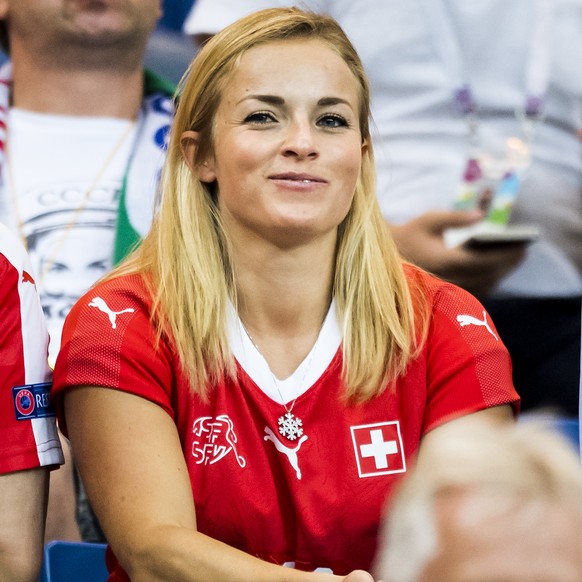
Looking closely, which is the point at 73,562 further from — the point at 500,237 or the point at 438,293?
the point at 500,237

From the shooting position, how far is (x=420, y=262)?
2715 mm

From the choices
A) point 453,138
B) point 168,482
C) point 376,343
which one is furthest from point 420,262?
point 168,482

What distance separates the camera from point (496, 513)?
0.85 meters

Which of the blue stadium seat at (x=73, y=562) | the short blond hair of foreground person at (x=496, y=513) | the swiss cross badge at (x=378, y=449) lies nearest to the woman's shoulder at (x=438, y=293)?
the swiss cross badge at (x=378, y=449)

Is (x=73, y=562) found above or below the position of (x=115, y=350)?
below

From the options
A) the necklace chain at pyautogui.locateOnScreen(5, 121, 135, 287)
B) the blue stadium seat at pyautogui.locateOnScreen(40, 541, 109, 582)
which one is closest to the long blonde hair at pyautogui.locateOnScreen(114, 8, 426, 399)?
the blue stadium seat at pyautogui.locateOnScreen(40, 541, 109, 582)

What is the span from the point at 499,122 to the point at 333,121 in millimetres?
889

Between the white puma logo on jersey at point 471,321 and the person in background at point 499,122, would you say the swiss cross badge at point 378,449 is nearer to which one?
the white puma logo on jersey at point 471,321

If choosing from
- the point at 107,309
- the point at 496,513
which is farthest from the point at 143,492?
the point at 496,513

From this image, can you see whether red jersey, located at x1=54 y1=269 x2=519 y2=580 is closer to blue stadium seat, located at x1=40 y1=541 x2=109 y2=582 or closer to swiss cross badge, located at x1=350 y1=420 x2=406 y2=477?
swiss cross badge, located at x1=350 y1=420 x2=406 y2=477

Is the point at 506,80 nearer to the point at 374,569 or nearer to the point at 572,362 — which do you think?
the point at 572,362

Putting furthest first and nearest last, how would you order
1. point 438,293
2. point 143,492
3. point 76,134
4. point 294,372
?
point 76,134 → point 438,293 → point 294,372 → point 143,492

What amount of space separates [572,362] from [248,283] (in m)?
0.97

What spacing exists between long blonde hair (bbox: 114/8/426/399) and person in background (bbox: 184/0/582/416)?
60cm
